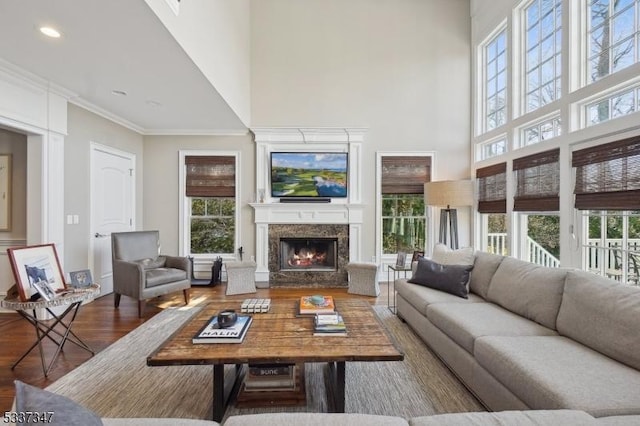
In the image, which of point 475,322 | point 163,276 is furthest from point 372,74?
point 163,276

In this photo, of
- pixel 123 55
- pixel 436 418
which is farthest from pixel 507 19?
pixel 436 418

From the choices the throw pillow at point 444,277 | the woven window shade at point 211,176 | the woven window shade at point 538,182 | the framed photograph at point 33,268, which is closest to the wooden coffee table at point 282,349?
the throw pillow at point 444,277

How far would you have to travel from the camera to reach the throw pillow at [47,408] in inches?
30.8

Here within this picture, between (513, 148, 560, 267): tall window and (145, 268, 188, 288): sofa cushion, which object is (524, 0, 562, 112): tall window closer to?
(513, 148, 560, 267): tall window

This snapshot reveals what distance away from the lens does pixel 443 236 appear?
4809 mm

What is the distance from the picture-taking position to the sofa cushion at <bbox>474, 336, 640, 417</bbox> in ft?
4.33

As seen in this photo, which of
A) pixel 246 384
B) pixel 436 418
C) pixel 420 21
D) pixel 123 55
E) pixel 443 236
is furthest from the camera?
pixel 420 21

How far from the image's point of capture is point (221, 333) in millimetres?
1893

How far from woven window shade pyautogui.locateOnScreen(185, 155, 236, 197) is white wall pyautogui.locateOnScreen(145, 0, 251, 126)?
853mm

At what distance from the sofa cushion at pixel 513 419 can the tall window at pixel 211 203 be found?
4548mm

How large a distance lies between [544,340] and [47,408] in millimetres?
2410

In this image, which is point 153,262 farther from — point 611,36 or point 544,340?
point 611,36

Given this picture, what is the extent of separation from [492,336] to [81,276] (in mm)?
3367

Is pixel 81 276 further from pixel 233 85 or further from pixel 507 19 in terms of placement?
pixel 507 19
